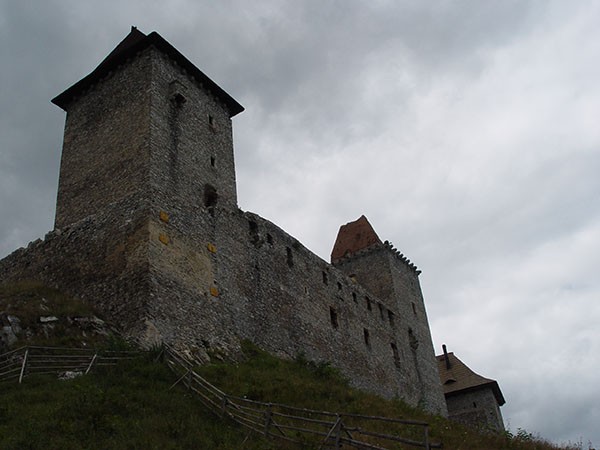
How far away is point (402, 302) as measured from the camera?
36281 mm

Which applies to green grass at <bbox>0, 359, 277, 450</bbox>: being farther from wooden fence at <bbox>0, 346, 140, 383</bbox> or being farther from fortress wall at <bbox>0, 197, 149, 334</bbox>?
fortress wall at <bbox>0, 197, 149, 334</bbox>

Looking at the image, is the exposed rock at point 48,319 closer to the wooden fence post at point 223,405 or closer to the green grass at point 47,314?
the green grass at point 47,314

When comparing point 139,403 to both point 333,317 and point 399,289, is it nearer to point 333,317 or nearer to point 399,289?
point 333,317

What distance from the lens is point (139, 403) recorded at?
527 inches

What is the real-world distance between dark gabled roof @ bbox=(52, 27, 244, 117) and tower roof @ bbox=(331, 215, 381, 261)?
51.7ft

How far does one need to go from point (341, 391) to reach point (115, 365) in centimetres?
663

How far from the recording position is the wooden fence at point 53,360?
14.8 metres

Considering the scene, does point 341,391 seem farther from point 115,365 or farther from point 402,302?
point 402,302

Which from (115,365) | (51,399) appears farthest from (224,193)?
(51,399)

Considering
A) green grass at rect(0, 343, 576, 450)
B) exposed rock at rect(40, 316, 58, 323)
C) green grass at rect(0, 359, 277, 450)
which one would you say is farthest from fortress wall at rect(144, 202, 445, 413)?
green grass at rect(0, 359, 277, 450)

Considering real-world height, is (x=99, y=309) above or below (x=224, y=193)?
below

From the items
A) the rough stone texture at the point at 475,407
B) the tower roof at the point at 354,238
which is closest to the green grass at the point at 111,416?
the tower roof at the point at 354,238

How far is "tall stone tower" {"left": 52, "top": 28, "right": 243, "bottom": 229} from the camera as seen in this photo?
2123 centimetres

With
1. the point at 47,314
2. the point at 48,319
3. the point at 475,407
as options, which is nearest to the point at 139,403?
the point at 48,319
